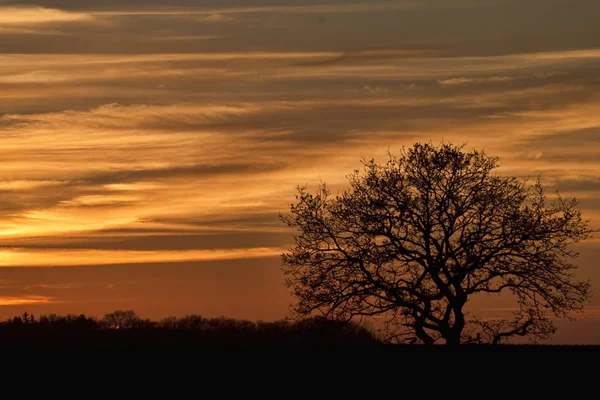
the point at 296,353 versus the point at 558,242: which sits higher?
the point at 558,242

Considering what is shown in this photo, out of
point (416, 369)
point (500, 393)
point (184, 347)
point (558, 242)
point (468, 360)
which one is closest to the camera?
point (500, 393)

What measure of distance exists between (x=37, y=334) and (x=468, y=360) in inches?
726

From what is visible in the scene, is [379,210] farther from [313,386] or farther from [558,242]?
[313,386]

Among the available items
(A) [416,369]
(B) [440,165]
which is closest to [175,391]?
(A) [416,369]

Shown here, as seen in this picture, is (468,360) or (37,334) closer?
(468,360)

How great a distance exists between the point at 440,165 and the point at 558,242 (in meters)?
5.68

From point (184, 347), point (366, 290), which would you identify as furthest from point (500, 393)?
point (366, 290)

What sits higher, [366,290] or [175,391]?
[366,290]

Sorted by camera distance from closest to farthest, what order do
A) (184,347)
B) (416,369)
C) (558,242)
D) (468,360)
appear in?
(416,369), (468,360), (184,347), (558,242)

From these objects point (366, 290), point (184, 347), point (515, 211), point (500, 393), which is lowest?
point (500, 393)

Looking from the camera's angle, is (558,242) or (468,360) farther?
(558,242)

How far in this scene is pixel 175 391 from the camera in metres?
26.5

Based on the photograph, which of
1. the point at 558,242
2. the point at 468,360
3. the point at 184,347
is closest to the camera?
the point at 468,360

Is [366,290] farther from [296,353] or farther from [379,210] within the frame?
[296,353]
